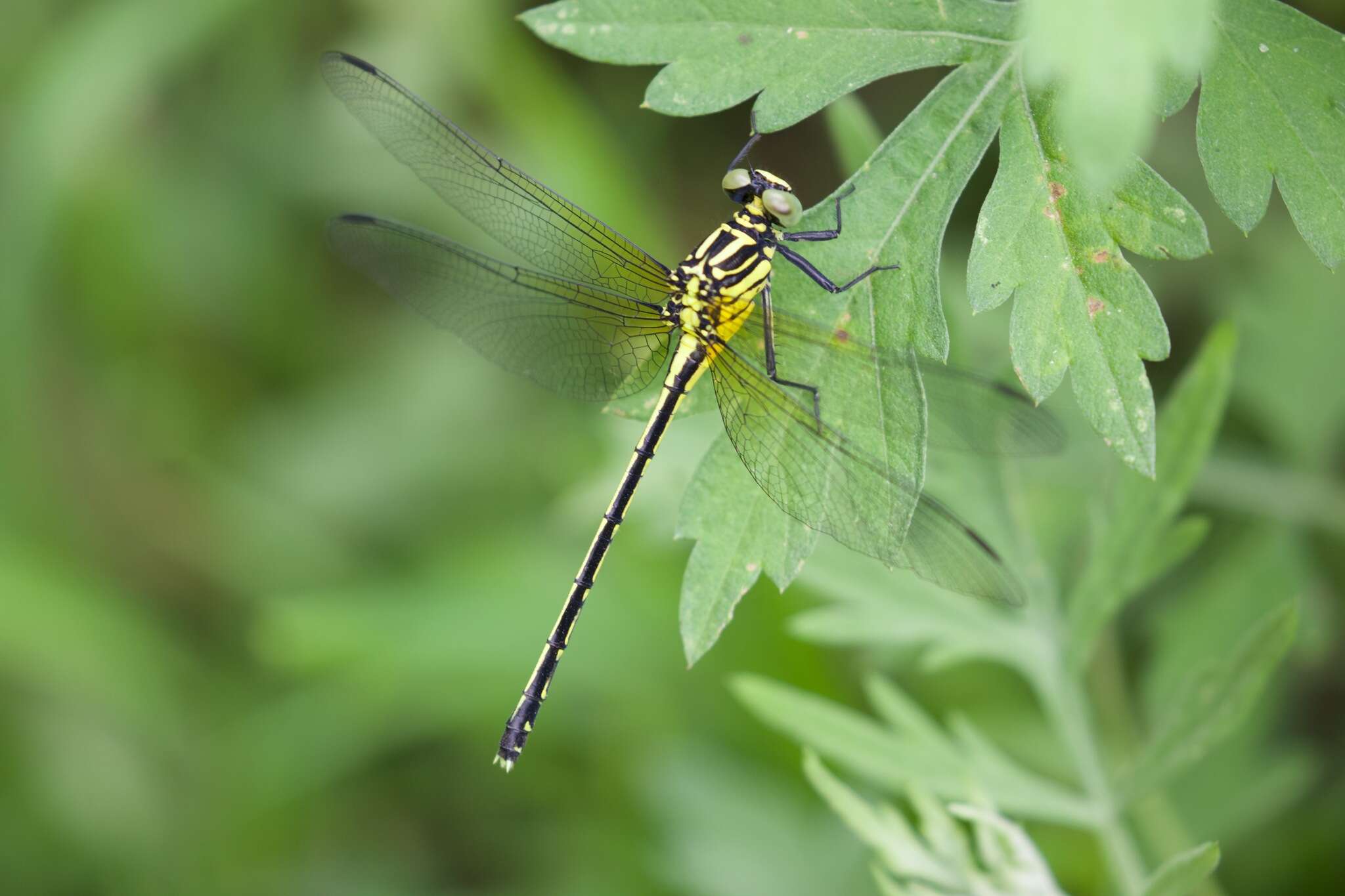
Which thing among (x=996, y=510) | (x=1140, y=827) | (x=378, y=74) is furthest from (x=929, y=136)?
(x=1140, y=827)

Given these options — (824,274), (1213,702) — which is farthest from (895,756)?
(824,274)

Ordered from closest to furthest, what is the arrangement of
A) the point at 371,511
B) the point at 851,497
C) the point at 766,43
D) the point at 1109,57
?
1. the point at 1109,57
2. the point at 766,43
3. the point at 851,497
4. the point at 371,511

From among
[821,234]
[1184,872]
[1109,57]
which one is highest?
[821,234]

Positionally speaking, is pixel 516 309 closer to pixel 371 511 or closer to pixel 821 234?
pixel 821 234

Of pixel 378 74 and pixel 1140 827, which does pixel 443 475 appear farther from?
pixel 1140 827

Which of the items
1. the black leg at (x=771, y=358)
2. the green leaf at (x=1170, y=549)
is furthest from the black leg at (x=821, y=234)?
the green leaf at (x=1170, y=549)

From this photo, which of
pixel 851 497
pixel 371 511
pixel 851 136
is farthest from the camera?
pixel 371 511

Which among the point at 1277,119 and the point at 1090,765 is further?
the point at 1090,765

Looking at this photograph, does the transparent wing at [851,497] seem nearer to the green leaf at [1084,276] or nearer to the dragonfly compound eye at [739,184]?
the green leaf at [1084,276]

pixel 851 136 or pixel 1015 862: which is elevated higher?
pixel 851 136
